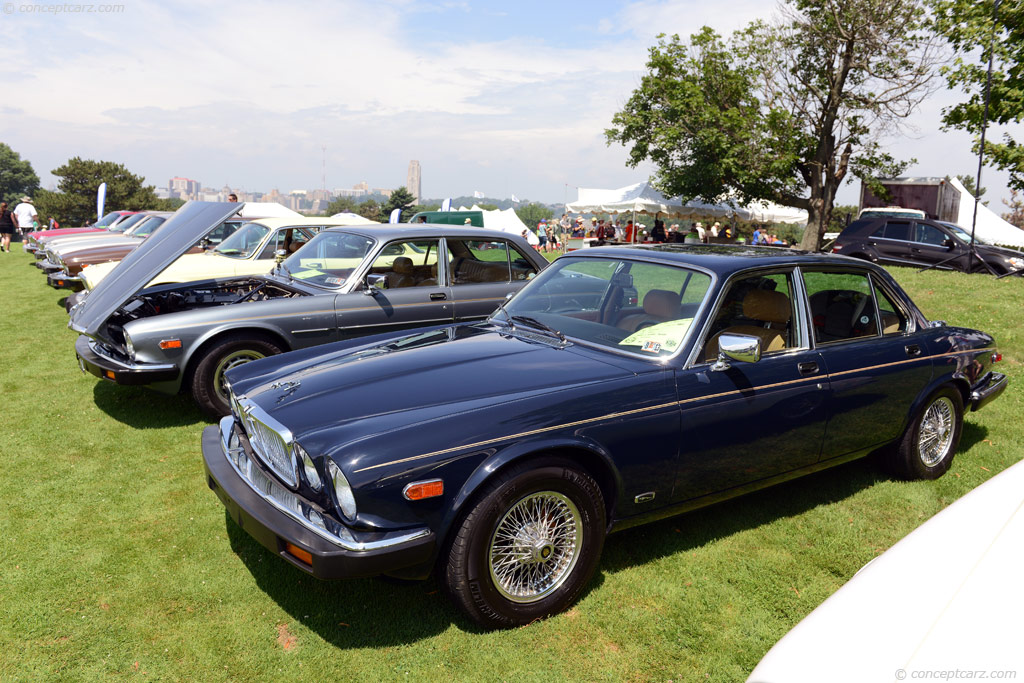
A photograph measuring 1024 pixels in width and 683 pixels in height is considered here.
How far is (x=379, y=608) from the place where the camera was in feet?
10.8

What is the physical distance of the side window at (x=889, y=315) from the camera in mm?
4434

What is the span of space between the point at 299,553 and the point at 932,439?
14.1 ft

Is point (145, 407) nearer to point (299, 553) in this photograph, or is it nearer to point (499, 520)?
point (299, 553)

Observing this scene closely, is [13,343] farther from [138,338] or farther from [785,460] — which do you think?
[785,460]

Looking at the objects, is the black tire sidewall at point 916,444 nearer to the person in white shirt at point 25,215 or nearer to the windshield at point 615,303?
the windshield at point 615,303

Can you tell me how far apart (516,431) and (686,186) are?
2639 cm

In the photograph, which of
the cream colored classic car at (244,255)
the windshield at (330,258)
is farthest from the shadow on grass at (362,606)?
the cream colored classic car at (244,255)

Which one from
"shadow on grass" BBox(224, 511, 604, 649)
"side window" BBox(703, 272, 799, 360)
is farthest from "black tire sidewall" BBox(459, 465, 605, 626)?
"side window" BBox(703, 272, 799, 360)

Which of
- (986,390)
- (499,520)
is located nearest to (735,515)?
(499,520)

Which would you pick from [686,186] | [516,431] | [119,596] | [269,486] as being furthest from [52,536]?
[686,186]

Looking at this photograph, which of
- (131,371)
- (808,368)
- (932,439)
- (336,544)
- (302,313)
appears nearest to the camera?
(336,544)

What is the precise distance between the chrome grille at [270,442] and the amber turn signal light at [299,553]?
0.29m

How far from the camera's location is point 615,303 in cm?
411

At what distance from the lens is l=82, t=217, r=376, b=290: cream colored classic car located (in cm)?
871
